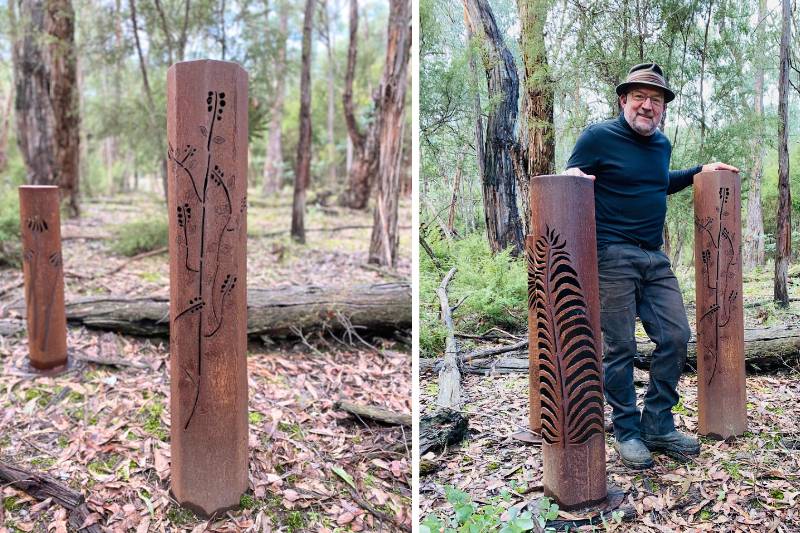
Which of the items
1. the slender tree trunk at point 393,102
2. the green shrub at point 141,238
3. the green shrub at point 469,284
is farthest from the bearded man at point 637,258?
the green shrub at point 141,238

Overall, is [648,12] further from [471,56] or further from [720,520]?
[720,520]

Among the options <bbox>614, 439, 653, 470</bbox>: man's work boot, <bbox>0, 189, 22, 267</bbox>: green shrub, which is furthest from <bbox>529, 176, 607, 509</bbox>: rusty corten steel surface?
<bbox>0, 189, 22, 267</bbox>: green shrub

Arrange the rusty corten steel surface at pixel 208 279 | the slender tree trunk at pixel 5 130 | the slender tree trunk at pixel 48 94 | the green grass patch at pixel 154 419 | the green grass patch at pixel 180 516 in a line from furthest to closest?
the slender tree trunk at pixel 5 130, the slender tree trunk at pixel 48 94, the green grass patch at pixel 154 419, the green grass patch at pixel 180 516, the rusty corten steel surface at pixel 208 279

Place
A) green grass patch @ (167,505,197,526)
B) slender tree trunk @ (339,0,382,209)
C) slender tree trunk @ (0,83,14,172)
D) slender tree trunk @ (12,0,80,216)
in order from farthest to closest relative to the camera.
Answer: slender tree trunk @ (0,83,14,172)
slender tree trunk @ (339,0,382,209)
slender tree trunk @ (12,0,80,216)
green grass patch @ (167,505,197,526)

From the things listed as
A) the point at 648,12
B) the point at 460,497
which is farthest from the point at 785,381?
the point at 648,12

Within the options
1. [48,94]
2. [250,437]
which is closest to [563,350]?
[250,437]

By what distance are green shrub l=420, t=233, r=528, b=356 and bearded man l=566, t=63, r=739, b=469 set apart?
1.17 ft

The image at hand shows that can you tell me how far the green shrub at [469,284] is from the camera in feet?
6.33

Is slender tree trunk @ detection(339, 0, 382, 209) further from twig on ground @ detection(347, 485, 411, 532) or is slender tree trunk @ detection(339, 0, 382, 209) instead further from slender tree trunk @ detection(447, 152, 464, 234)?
slender tree trunk @ detection(447, 152, 464, 234)

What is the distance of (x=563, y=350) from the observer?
1953 millimetres

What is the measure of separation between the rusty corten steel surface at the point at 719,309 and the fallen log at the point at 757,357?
0.13 feet

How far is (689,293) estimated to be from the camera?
209 cm

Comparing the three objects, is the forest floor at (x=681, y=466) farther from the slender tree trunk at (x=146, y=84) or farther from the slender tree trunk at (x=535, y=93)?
the slender tree trunk at (x=146, y=84)

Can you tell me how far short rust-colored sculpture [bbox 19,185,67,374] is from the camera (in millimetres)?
3658
